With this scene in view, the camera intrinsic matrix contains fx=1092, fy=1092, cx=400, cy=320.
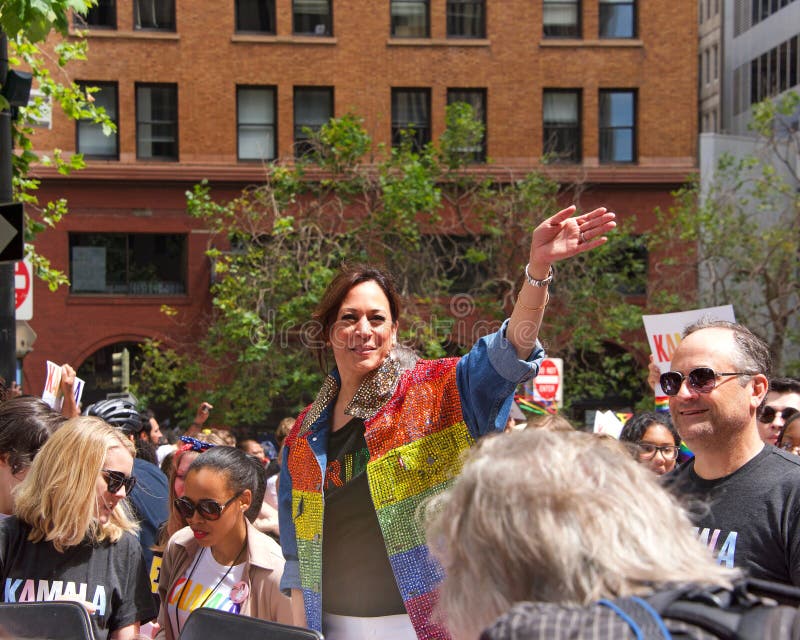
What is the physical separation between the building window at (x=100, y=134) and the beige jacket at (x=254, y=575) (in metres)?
24.4

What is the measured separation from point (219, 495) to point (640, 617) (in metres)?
3.31

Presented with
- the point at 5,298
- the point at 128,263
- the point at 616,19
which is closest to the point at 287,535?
the point at 5,298

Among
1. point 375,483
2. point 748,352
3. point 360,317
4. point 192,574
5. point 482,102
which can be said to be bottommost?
point 192,574

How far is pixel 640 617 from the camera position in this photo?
159 centimetres

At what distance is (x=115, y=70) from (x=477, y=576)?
1077 inches

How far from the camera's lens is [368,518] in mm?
3449

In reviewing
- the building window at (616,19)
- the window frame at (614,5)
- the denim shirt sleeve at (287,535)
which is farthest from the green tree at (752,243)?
the denim shirt sleeve at (287,535)

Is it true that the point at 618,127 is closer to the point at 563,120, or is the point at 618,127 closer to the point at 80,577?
the point at 563,120

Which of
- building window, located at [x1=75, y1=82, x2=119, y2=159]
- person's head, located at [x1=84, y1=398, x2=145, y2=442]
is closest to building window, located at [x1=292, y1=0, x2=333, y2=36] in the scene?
building window, located at [x1=75, y1=82, x2=119, y2=159]

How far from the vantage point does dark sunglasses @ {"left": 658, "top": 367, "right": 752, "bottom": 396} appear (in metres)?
3.51

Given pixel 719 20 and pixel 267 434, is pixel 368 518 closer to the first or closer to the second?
pixel 267 434

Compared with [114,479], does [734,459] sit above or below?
above

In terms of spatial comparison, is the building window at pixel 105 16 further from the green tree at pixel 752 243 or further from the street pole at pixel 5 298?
the street pole at pixel 5 298

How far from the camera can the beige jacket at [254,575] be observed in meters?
4.30
